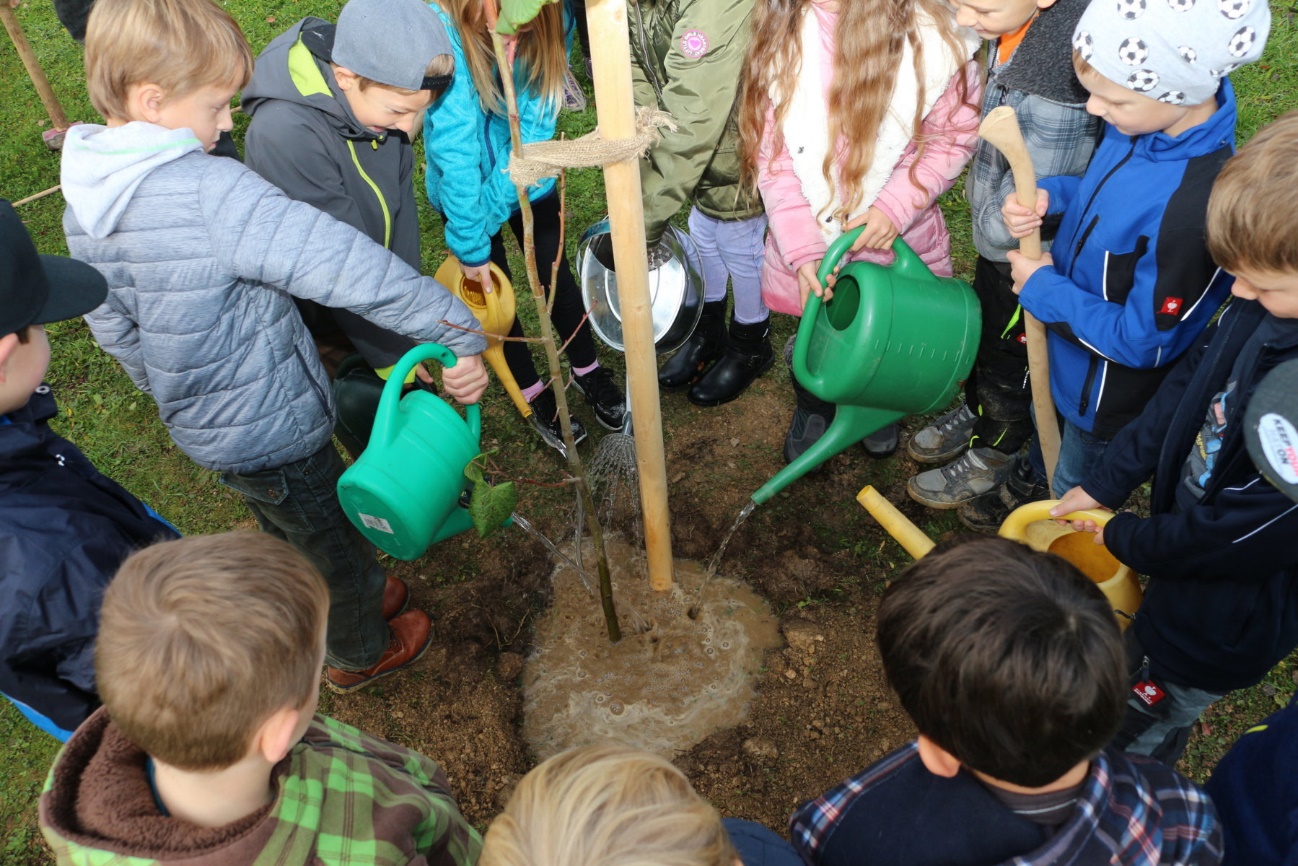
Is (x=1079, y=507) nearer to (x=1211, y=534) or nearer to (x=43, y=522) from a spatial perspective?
(x=1211, y=534)

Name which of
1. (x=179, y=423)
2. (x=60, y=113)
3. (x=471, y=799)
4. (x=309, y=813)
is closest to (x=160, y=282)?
(x=179, y=423)

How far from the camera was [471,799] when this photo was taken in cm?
210

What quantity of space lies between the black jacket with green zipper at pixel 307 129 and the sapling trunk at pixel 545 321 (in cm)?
35

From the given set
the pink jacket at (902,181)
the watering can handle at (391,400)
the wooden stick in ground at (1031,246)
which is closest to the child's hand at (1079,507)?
the wooden stick in ground at (1031,246)

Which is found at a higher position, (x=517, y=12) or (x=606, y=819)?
(x=517, y=12)

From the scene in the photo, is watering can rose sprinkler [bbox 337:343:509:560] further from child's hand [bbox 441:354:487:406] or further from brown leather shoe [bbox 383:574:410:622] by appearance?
brown leather shoe [bbox 383:574:410:622]

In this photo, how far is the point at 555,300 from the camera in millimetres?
2904

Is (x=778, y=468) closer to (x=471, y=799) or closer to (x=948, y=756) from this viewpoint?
(x=471, y=799)

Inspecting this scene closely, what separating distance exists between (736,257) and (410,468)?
4.76 feet

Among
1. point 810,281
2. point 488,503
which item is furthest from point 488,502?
point 810,281

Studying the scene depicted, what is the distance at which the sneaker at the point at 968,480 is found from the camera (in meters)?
2.64

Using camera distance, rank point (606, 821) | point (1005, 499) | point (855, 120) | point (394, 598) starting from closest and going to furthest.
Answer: point (606, 821) → point (855, 120) → point (394, 598) → point (1005, 499)

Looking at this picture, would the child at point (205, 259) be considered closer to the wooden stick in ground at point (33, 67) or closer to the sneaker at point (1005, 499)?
the sneaker at point (1005, 499)

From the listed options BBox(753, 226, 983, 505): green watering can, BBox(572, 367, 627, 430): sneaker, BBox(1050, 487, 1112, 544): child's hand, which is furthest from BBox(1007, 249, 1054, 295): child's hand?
BBox(572, 367, 627, 430): sneaker
